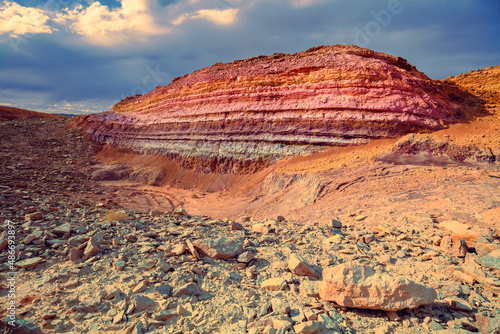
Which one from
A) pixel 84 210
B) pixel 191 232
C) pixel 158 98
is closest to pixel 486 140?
pixel 191 232

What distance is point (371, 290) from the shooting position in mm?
2521

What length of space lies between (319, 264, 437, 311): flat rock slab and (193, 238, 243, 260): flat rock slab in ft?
4.50

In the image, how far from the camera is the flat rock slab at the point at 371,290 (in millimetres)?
2449

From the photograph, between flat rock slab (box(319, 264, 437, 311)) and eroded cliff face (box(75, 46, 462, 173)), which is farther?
eroded cliff face (box(75, 46, 462, 173))

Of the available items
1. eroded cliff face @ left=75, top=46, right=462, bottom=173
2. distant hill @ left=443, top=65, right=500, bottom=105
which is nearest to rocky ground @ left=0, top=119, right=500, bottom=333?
eroded cliff face @ left=75, top=46, right=462, bottom=173

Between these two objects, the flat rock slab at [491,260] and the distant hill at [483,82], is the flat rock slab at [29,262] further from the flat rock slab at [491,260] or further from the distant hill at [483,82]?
the distant hill at [483,82]

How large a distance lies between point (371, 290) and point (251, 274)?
4.57 ft

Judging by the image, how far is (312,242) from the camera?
173 inches

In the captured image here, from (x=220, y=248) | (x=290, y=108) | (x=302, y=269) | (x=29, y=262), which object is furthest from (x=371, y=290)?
(x=290, y=108)

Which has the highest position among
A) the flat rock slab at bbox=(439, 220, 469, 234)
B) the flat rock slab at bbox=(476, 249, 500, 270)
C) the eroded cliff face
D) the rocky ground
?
the eroded cliff face

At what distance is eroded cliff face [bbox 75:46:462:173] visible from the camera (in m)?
11.0

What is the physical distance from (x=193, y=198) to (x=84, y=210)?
667cm

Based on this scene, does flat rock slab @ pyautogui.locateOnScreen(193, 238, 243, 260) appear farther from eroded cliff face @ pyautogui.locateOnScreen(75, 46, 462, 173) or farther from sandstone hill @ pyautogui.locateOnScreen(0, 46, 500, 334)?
eroded cliff face @ pyautogui.locateOnScreen(75, 46, 462, 173)

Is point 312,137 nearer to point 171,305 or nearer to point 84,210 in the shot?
point 84,210
